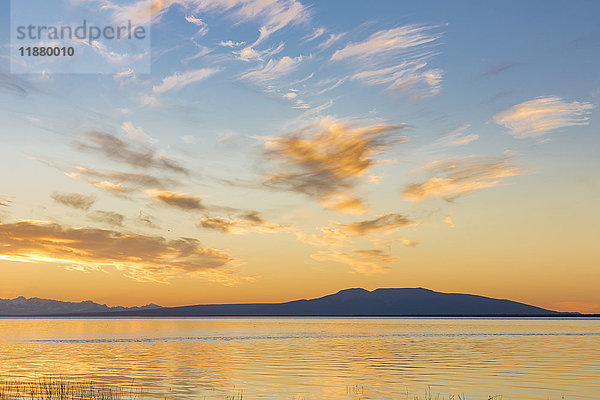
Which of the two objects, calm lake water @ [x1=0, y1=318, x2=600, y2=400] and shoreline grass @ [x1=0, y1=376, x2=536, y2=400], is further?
calm lake water @ [x1=0, y1=318, x2=600, y2=400]

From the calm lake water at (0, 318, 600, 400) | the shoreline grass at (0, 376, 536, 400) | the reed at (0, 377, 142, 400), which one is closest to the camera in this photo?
the reed at (0, 377, 142, 400)

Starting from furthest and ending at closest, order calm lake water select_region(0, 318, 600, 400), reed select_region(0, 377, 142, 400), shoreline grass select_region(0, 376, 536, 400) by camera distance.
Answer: calm lake water select_region(0, 318, 600, 400), shoreline grass select_region(0, 376, 536, 400), reed select_region(0, 377, 142, 400)

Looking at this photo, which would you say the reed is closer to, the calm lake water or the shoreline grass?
the shoreline grass

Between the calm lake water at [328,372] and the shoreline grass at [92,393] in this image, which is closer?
the shoreline grass at [92,393]

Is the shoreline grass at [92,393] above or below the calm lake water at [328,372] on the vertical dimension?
above

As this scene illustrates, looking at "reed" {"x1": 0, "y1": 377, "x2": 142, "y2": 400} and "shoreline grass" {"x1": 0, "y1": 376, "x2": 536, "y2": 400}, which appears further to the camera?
"shoreline grass" {"x1": 0, "y1": 376, "x2": 536, "y2": 400}

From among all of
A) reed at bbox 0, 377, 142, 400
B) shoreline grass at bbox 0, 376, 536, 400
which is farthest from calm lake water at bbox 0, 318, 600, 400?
reed at bbox 0, 377, 142, 400

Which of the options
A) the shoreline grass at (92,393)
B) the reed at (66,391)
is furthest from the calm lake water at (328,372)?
the reed at (66,391)

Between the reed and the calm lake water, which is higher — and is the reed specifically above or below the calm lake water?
above

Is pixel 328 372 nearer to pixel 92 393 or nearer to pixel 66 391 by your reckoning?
pixel 92 393

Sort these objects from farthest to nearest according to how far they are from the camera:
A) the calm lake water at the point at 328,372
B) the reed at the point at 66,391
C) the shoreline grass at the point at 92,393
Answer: the calm lake water at the point at 328,372 → the shoreline grass at the point at 92,393 → the reed at the point at 66,391

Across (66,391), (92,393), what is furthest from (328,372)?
(66,391)

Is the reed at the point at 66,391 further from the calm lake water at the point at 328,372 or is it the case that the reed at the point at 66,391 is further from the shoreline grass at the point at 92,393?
the calm lake water at the point at 328,372

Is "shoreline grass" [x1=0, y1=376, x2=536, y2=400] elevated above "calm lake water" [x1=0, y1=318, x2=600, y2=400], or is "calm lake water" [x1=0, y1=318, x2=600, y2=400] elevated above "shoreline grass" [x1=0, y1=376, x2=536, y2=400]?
"shoreline grass" [x1=0, y1=376, x2=536, y2=400]
